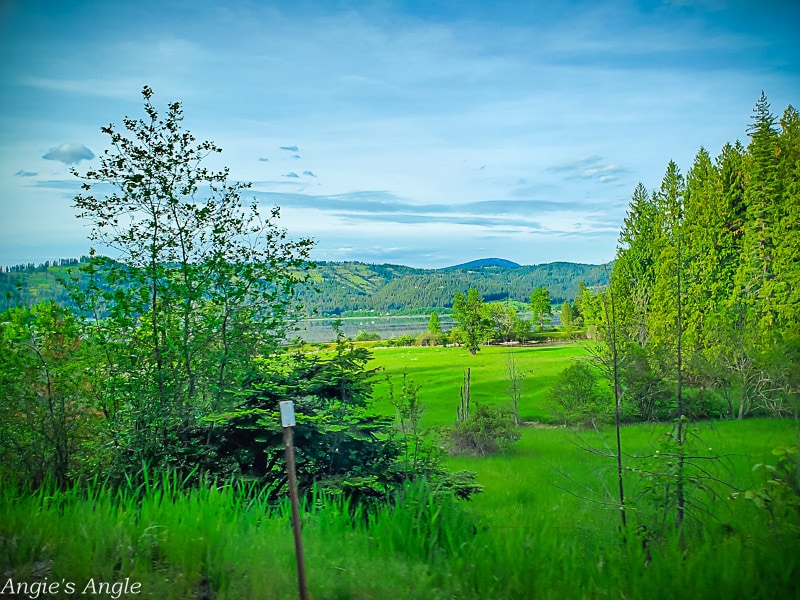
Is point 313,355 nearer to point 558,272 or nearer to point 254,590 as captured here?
point 254,590

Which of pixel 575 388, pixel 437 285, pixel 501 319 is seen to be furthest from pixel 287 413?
pixel 437 285

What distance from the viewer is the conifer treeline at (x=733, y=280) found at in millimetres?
10297

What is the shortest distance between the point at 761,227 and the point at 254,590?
47.4 feet

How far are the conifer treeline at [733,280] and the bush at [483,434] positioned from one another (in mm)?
2564

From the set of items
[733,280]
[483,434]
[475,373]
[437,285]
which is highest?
[437,285]

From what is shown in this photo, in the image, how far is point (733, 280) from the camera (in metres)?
14.5

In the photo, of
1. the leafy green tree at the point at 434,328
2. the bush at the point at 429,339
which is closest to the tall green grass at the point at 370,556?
the bush at the point at 429,339

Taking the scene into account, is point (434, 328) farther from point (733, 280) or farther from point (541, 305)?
point (733, 280)

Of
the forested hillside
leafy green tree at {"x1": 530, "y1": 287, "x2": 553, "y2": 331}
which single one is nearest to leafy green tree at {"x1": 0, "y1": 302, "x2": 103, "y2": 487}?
the forested hillside

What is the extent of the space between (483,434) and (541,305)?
82.1 ft

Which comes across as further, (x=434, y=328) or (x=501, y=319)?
(x=434, y=328)

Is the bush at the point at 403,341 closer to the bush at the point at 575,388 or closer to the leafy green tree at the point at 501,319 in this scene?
the leafy green tree at the point at 501,319

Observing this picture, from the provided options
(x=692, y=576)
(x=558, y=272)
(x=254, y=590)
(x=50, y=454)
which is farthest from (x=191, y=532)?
(x=558, y=272)

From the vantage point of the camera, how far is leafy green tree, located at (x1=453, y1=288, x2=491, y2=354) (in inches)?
1148
